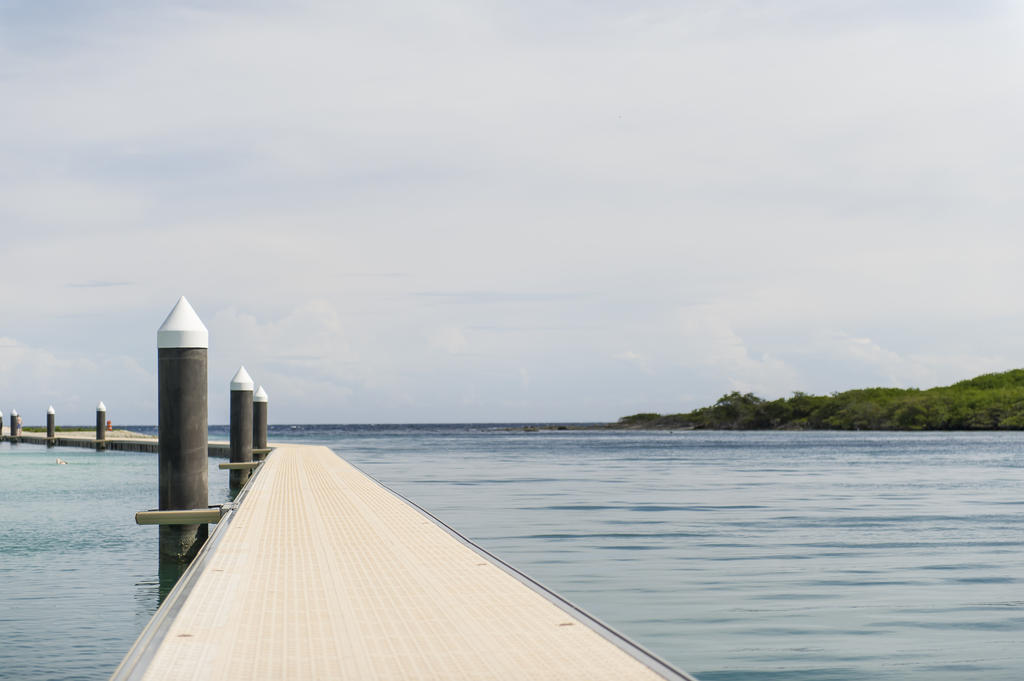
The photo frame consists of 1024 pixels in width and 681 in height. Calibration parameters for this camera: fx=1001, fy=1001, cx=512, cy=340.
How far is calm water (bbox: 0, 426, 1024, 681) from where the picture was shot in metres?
8.67

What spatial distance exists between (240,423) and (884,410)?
315 feet

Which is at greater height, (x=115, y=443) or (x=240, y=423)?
(x=240, y=423)

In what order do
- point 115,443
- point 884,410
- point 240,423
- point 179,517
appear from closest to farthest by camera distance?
1. point 179,517
2. point 240,423
3. point 115,443
4. point 884,410

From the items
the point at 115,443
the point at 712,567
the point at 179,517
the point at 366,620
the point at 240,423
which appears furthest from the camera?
the point at 115,443

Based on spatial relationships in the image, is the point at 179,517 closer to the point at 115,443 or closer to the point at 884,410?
the point at 115,443

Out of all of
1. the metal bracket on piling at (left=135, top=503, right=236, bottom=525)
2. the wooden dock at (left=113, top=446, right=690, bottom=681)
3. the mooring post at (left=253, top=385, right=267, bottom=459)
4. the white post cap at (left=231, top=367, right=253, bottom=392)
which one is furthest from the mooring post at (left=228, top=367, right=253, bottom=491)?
the wooden dock at (left=113, top=446, right=690, bottom=681)

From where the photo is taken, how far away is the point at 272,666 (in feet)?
17.8

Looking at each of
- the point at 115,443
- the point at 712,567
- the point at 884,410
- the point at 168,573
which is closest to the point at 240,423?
the point at 168,573

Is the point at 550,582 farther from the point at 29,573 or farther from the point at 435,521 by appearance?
the point at 29,573

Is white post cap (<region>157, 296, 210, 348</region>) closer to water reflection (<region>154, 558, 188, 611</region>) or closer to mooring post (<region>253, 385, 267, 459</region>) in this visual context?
water reflection (<region>154, 558, 188, 611</region>)

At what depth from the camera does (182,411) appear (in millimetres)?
13164

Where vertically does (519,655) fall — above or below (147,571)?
above

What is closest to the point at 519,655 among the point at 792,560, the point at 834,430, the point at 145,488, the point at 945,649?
the point at 945,649

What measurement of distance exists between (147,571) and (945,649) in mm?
10449
